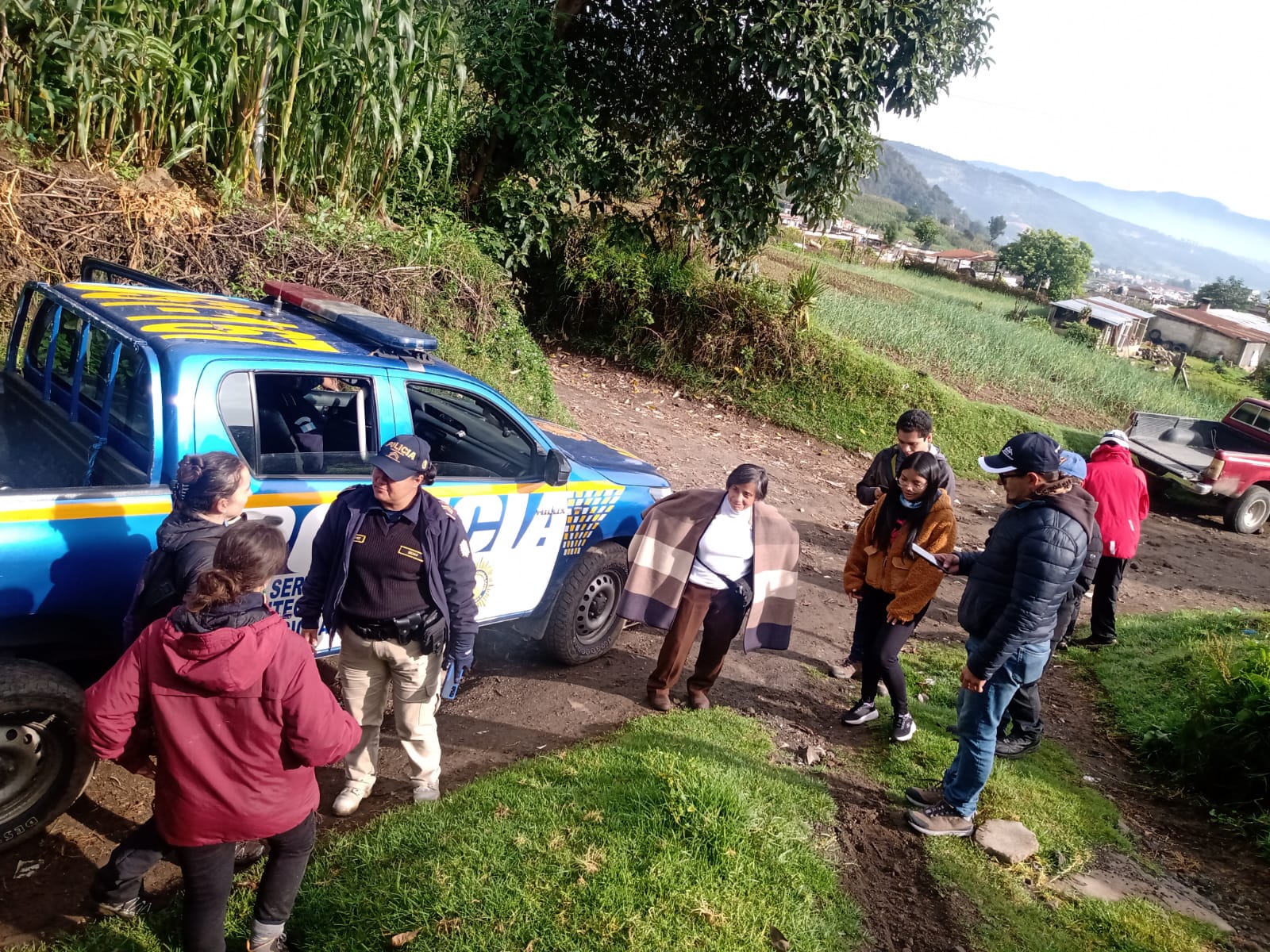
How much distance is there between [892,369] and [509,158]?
691 centimetres

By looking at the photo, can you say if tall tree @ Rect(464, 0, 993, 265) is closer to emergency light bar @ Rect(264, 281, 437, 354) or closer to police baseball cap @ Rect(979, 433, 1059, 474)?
emergency light bar @ Rect(264, 281, 437, 354)

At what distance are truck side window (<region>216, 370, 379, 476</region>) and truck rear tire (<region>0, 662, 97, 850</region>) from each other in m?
1.11

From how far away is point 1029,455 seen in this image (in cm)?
403

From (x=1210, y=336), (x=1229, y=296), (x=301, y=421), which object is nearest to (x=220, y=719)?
(x=301, y=421)

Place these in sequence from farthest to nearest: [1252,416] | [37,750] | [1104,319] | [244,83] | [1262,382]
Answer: [1104,319] < [1262,382] < [1252,416] < [244,83] < [37,750]

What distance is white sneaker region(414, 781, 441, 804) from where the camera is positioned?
3908mm

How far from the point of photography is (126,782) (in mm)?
3900

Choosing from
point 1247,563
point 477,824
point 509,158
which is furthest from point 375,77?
point 1247,563

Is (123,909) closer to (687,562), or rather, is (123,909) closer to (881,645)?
(687,562)

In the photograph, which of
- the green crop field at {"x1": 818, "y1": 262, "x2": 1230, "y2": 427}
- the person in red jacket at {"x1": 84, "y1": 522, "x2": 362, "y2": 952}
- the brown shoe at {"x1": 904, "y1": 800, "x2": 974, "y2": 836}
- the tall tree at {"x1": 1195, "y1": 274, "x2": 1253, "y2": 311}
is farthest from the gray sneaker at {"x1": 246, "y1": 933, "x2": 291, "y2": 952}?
the tall tree at {"x1": 1195, "y1": 274, "x2": 1253, "y2": 311}

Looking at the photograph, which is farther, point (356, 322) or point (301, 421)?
point (356, 322)

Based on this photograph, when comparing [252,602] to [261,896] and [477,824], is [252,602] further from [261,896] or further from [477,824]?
[477,824]

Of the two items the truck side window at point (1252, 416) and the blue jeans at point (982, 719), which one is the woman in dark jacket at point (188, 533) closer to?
the blue jeans at point (982, 719)

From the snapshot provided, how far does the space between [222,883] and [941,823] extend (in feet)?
11.2
